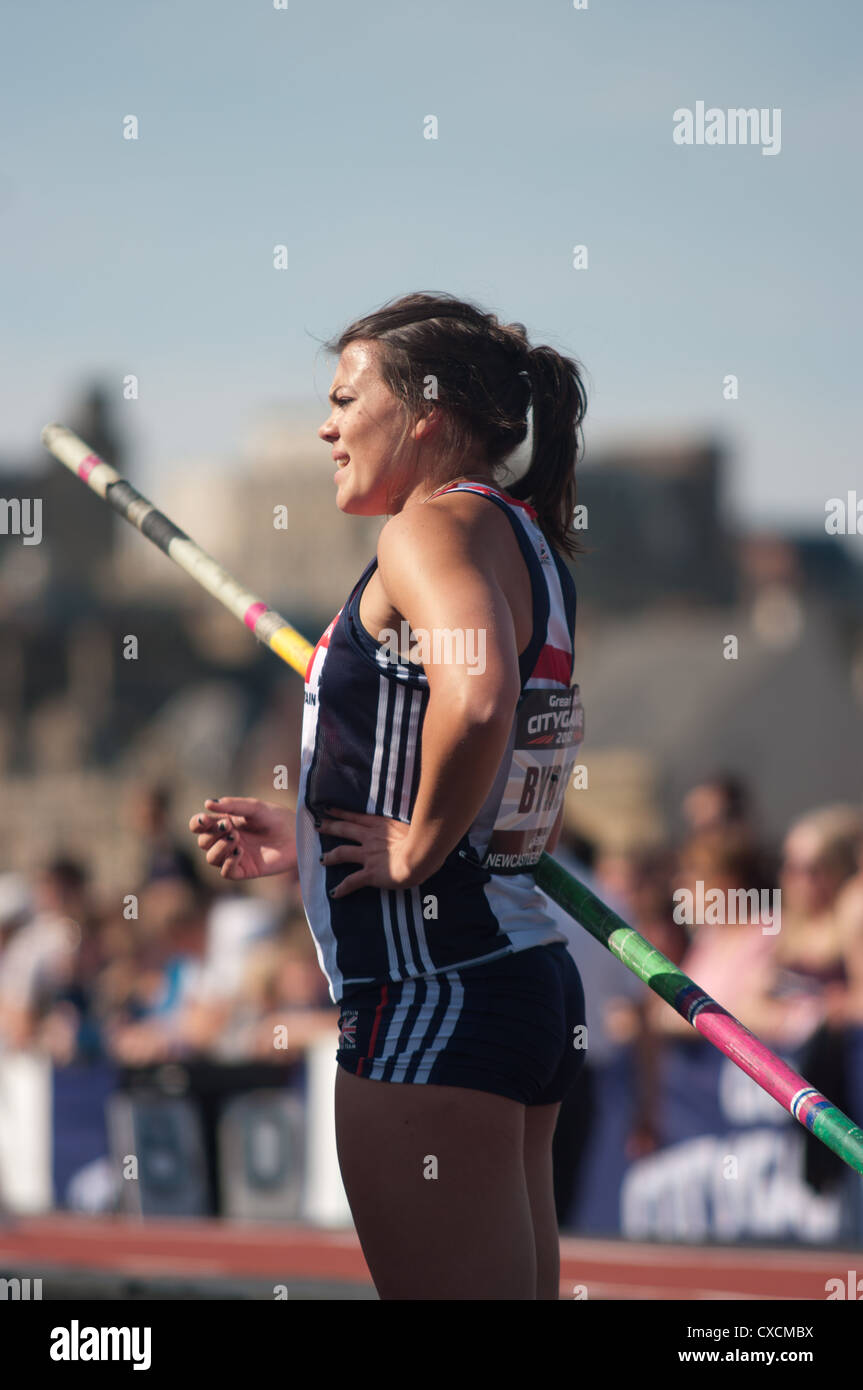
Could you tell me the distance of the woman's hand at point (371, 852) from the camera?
2.51 m

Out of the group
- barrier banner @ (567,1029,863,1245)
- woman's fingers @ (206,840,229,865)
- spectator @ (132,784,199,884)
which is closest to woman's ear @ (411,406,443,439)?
woman's fingers @ (206,840,229,865)

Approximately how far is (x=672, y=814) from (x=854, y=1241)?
68.3 feet

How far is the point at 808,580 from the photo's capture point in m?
87.6

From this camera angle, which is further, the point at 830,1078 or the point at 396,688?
the point at 830,1078

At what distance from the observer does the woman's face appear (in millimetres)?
2711

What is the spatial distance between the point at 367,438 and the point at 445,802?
636 mm

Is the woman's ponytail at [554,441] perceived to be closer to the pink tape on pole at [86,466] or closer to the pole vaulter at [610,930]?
the pole vaulter at [610,930]

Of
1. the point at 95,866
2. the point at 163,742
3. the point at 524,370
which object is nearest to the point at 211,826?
the point at 524,370

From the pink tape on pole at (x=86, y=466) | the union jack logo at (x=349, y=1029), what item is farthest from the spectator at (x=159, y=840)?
the union jack logo at (x=349, y=1029)

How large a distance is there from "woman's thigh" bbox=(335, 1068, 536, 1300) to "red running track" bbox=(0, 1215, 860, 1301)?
1.96 meters

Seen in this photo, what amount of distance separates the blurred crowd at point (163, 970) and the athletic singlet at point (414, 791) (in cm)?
551

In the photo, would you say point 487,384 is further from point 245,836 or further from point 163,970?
point 163,970
